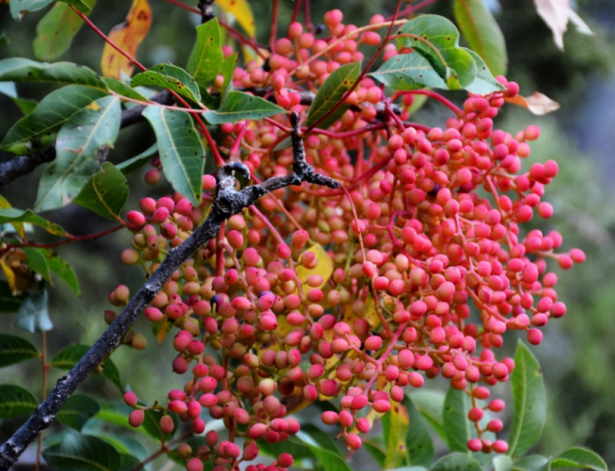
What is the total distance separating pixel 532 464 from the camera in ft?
2.52

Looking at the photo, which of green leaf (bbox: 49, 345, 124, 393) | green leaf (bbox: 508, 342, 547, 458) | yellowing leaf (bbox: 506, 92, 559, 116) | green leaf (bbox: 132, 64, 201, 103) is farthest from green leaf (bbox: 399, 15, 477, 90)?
green leaf (bbox: 49, 345, 124, 393)

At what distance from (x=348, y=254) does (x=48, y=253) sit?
1.09 feet

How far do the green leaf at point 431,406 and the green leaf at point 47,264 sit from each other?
53 centimetres

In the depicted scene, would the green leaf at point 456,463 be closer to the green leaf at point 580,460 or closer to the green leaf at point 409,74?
the green leaf at point 580,460

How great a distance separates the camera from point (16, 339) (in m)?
0.79

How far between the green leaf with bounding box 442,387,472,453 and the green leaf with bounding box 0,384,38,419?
50 centimetres

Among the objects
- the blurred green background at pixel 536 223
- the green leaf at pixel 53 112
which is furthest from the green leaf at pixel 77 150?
the blurred green background at pixel 536 223

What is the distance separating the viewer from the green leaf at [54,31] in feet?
2.89

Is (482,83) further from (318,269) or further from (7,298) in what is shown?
(7,298)

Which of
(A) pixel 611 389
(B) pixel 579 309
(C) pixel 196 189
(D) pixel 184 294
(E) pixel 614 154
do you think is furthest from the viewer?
(E) pixel 614 154

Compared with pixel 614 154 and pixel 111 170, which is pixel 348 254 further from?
pixel 614 154

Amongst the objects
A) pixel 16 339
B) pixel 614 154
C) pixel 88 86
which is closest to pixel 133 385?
pixel 16 339

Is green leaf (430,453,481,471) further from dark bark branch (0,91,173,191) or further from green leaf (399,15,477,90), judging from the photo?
dark bark branch (0,91,173,191)

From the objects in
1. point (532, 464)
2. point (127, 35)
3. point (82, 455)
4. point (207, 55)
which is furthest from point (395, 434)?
point (127, 35)
